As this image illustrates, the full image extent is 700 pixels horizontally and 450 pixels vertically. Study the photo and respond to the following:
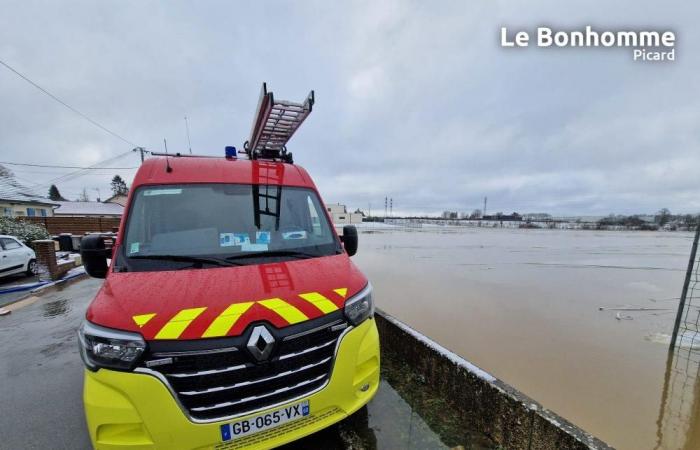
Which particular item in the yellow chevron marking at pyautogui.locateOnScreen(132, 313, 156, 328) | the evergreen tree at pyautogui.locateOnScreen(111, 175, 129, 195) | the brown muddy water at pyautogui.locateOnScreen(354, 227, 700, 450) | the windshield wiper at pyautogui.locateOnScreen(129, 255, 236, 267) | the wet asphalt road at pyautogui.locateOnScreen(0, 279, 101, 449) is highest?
the evergreen tree at pyautogui.locateOnScreen(111, 175, 129, 195)

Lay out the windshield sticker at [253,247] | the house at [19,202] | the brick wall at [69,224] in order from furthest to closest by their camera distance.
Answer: the house at [19,202]
the brick wall at [69,224]
the windshield sticker at [253,247]

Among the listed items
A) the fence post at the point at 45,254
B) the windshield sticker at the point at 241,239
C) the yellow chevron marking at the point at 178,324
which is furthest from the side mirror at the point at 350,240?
the fence post at the point at 45,254

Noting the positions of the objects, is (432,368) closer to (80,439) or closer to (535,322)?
(80,439)

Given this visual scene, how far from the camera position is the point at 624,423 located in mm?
3369

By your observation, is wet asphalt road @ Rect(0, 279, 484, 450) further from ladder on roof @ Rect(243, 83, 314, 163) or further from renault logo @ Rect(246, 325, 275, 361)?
ladder on roof @ Rect(243, 83, 314, 163)

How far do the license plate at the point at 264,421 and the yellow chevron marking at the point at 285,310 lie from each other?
0.51 metres

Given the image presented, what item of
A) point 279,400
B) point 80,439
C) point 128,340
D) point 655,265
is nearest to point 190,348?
point 128,340

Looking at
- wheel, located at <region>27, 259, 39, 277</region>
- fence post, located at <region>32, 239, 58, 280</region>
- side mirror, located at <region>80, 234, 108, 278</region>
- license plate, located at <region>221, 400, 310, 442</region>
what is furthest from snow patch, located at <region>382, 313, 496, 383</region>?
wheel, located at <region>27, 259, 39, 277</region>

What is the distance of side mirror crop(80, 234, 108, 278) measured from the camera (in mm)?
2166

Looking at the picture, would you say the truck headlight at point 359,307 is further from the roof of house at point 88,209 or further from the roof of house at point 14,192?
the roof of house at point 88,209

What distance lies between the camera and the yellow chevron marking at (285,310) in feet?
5.64

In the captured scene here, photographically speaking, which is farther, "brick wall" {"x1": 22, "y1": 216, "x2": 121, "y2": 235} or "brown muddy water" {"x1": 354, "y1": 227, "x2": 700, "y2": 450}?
"brick wall" {"x1": 22, "y1": 216, "x2": 121, "y2": 235}

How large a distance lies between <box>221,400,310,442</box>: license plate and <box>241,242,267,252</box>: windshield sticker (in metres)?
1.12

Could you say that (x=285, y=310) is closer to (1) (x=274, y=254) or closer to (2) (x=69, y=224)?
(1) (x=274, y=254)
